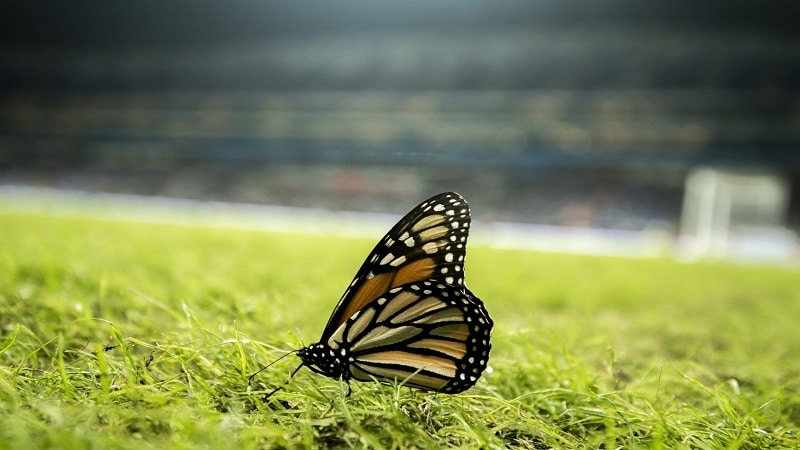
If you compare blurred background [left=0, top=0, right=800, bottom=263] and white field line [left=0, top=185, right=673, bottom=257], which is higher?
blurred background [left=0, top=0, right=800, bottom=263]

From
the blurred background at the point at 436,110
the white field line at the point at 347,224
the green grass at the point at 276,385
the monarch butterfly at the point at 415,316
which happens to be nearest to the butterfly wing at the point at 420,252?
the monarch butterfly at the point at 415,316

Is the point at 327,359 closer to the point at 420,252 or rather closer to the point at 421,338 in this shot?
the point at 421,338

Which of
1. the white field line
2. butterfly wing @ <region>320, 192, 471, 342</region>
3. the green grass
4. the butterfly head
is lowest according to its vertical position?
the white field line

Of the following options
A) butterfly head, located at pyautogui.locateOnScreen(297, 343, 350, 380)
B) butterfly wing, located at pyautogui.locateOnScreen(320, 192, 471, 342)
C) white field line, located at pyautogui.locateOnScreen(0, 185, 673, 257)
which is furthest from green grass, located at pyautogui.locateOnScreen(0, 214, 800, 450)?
white field line, located at pyautogui.locateOnScreen(0, 185, 673, 257)

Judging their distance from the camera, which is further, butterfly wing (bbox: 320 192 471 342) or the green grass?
butterfly wing (bbox: 320 192 471 342)

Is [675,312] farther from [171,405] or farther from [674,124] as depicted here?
[674,124]

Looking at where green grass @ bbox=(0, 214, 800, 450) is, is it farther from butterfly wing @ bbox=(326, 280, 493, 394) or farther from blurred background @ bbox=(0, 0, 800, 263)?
blurred background @ bbox=(0, 0, 800, 263)

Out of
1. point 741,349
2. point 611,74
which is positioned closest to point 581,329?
point 741,349

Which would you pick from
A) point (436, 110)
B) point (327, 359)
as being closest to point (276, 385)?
point (327, 359)
